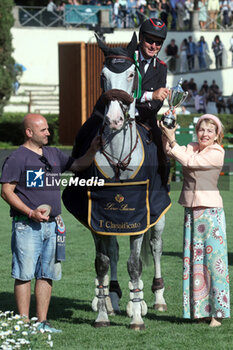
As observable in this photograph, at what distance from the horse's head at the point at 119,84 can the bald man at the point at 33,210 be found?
0.44m

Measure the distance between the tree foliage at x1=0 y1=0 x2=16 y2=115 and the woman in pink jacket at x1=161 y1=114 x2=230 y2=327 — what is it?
22615 mm

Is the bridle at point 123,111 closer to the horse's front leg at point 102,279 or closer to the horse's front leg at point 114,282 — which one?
the horse's front leg at point 102,279

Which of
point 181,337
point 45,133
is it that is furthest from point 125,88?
point 181,337

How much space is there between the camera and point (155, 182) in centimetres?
791

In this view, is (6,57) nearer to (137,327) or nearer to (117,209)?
(117,209)

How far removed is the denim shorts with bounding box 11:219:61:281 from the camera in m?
7.01

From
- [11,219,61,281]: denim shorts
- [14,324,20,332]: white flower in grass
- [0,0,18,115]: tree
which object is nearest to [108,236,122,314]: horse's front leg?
[11,219,61,281]: denim shorts

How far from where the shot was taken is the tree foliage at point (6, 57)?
2934 centimetres

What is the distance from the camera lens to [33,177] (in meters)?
7.03

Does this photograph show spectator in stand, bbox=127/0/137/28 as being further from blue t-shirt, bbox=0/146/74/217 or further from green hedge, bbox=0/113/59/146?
blue t-shirt, bbox=0/146/74/217

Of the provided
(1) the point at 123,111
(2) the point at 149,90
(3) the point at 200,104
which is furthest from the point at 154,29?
(3) the point at 200,104

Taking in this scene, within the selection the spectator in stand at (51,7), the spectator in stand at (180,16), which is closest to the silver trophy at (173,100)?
the spectator in stand at (51,7)

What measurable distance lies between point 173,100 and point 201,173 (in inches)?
28.7

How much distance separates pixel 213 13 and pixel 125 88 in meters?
37.4
